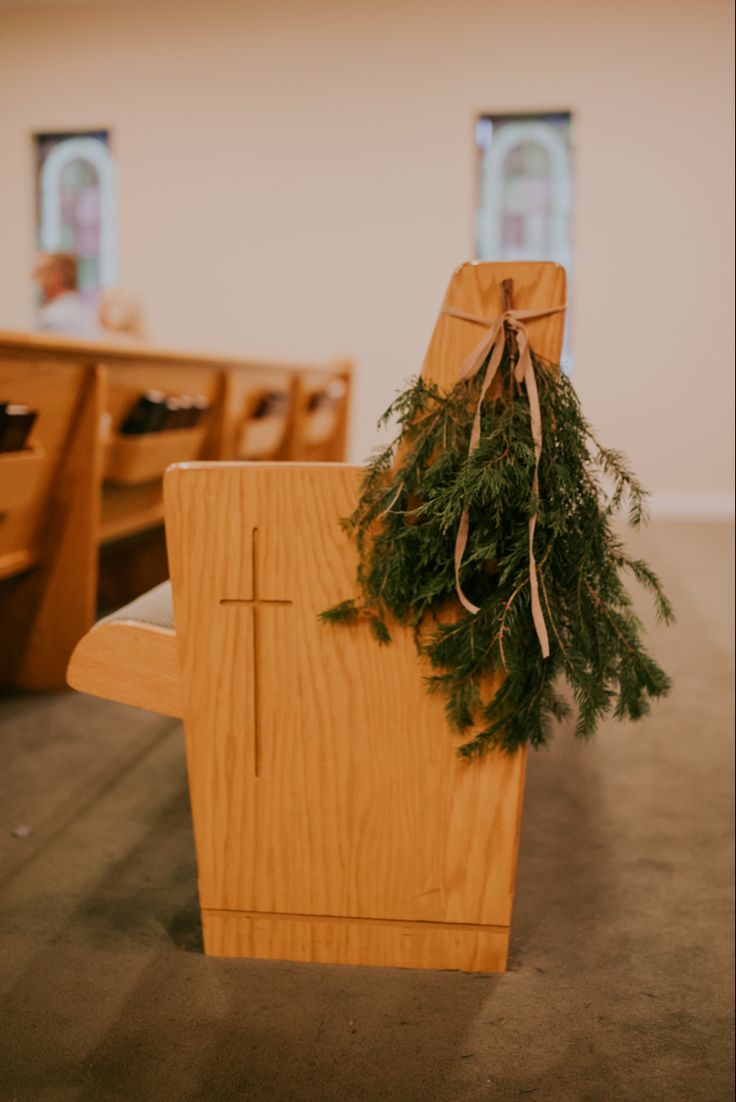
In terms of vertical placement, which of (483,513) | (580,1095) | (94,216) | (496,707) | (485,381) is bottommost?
(580,1095)

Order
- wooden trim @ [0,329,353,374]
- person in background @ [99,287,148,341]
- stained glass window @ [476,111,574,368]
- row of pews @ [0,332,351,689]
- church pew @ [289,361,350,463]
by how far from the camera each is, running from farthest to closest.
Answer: church pew @ [289,361,350,463], person in background @ [99,287,148,341], row of pews @ [0,332,351,689], wooden trim @ [0,329,353,374], stained glass window @ [476,111,574,368]

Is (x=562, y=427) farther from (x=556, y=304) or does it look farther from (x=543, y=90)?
(x=543, y=90)

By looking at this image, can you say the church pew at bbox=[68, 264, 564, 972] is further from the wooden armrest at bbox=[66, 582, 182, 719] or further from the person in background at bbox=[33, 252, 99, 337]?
the person in background at bbox=[33, 252, 99, 337]

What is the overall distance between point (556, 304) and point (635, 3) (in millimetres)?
456

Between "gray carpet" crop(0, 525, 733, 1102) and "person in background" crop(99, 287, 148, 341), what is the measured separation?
2.21 ft

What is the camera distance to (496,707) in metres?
1.10

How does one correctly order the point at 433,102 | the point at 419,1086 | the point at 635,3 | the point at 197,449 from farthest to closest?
the point at 197,449 → the point at 433,102 → the point at 635,3 → the point at 419,1086

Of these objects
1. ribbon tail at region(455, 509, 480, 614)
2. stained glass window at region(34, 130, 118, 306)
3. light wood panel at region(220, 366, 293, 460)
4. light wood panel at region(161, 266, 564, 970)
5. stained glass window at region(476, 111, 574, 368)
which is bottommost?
light wood panel at region(161, 266, 564, 970)

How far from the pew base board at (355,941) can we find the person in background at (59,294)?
0.70 meters

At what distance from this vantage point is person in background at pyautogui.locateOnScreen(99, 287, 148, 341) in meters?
1.70

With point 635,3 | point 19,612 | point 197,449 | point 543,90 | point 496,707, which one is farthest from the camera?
point 197,449

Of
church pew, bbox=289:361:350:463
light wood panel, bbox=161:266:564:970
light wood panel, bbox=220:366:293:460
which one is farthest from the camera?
church pew, bbox=289:361:350:463

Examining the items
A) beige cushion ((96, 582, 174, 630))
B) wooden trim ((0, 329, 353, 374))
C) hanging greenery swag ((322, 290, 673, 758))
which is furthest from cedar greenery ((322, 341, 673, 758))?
wooden trim ((0, 329, 353, 374))

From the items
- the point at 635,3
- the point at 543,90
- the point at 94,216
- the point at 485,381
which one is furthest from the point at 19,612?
the point at 635,3
